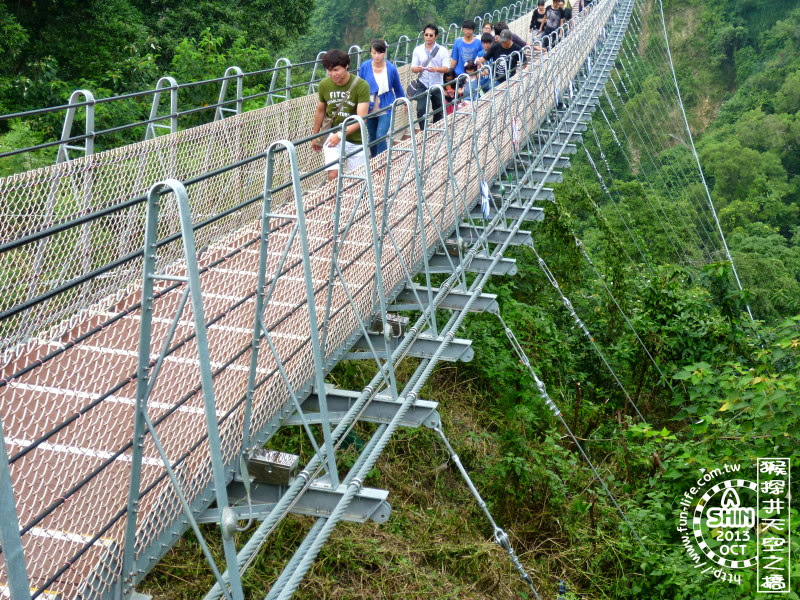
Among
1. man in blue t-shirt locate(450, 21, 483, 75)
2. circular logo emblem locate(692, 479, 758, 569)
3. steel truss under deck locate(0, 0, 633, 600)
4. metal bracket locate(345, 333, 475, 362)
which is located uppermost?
man in blue t-shirt locate(450, 21, 483, 75)

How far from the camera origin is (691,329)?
823 cm

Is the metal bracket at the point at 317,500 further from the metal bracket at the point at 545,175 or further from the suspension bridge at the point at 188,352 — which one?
the metal bracket at the point at 545,175

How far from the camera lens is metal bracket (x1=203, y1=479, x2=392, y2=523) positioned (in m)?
2.83

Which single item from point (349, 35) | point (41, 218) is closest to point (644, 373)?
point (41, 218)

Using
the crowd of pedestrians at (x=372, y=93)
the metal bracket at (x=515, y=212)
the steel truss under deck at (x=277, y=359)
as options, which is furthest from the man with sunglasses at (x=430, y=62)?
the steel truss under deck at (x=277, y=359)

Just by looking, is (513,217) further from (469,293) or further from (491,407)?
(469,293)

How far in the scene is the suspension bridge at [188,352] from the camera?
2078 millimetres

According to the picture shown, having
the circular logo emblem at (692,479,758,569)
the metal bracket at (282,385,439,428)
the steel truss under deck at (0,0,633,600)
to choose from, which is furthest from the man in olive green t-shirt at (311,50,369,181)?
the circular logo emblem at (692,479,758,569)

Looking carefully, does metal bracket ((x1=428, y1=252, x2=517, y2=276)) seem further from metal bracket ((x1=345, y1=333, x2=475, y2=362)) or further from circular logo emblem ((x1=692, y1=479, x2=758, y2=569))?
circular logo emblem ((x1=692, y1=479, x2=758, y2=569))

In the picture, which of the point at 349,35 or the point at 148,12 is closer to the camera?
the point at 148,12

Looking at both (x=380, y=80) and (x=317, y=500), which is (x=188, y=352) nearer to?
(x=317, y=500)

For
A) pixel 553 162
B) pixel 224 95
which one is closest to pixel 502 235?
pixel 224 95

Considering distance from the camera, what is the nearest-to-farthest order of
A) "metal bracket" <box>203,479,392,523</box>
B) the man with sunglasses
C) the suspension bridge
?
the suspension bridge, "metal bracket" <box>203,479,392,523</box>, the man with sunglasses

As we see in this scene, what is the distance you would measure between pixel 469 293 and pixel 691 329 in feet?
13.8
